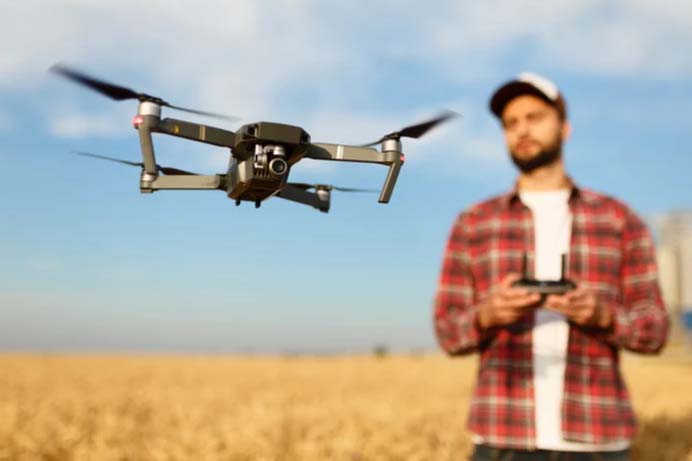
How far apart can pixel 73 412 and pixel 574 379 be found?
7.72 meters

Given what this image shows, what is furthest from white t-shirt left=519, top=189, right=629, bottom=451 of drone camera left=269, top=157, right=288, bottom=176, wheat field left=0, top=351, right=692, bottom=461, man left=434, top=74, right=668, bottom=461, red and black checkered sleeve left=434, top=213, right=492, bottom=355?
drone camera left=269, top=157, right=288, bottom=176

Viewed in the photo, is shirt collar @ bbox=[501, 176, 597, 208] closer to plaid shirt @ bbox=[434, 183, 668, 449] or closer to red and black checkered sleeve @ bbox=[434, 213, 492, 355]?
plaid shirt @ bbox=[434, 183, 668, 449]

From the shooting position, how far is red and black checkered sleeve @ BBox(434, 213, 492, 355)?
13.5 feet

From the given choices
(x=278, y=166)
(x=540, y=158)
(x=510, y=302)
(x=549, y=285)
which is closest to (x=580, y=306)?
(x=510, y=302)

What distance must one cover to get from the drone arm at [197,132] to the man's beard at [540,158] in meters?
2.91

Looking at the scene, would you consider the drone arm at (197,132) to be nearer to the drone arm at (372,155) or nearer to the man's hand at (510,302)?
the drone arm at (372,155)

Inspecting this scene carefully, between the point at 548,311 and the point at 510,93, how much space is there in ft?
4.30

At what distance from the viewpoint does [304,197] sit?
1.06m

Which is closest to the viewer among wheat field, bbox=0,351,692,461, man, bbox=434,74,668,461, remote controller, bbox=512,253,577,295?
remote controller, bbox=512,253,577,295

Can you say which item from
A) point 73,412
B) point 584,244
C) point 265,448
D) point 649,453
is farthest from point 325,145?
point 73,412

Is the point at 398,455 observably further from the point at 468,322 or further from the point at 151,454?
the point at 468,322

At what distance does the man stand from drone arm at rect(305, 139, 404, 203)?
278 centimetres

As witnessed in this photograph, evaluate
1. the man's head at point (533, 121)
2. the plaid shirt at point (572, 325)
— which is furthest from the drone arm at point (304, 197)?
the plaid shirt at point (572, 325)

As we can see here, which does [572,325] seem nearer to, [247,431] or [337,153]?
[337,153]
